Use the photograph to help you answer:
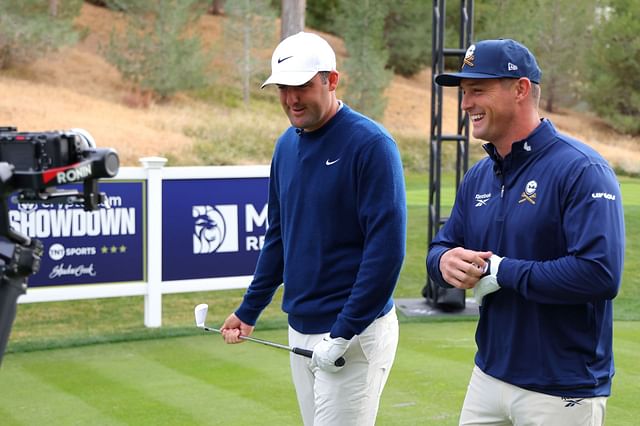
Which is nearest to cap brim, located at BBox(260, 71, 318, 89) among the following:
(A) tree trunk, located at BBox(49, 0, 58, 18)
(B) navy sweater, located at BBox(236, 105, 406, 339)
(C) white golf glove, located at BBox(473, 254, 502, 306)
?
(B) navy sweater, located at BBox(236, 105, 406, 339)

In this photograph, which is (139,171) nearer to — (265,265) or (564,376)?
(265,265)

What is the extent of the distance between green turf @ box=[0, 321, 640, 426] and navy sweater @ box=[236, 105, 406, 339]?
2.47 meters

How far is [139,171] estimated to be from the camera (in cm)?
912

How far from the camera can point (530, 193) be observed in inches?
124

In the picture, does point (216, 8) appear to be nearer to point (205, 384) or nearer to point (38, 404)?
point (205, 384)

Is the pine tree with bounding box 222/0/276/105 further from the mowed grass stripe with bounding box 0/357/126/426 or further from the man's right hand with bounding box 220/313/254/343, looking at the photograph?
the man's right hand with bounding box 220/313/254/343

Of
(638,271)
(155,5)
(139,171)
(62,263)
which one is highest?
(155,5)

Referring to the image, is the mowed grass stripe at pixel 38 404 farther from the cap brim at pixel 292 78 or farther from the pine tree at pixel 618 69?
the pine tree at pixel 618 69

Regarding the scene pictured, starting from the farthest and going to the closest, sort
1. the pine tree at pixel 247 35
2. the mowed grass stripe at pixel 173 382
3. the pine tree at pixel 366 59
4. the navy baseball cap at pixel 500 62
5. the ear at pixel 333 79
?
the pine tree at pixel 247 35 → the pine tree at pixel 366 59 → the mowed grass stripe at pixel 173 382 → the ear at pixel 333 79 → the navy baseball cap at pixel 500 62

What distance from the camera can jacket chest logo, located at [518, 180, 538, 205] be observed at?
3139 mm

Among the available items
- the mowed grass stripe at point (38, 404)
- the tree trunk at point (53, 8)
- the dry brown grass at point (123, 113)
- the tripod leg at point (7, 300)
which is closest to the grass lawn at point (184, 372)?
the mowed grass stripe at point (38, 404)

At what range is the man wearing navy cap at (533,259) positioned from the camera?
9.79 ft

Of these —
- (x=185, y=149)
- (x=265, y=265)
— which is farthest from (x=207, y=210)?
(x=185, y=149)

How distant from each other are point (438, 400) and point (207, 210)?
11.7 feet
